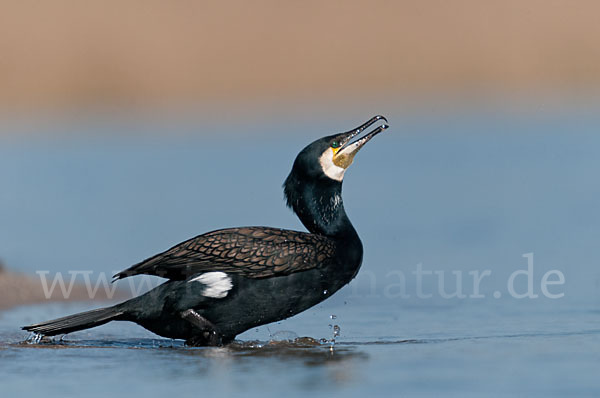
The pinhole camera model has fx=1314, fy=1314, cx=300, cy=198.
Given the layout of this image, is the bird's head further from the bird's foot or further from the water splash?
the water splash

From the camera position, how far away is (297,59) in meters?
24.2

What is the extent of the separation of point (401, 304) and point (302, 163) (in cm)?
157

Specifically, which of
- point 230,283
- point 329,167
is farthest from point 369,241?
point 230,283

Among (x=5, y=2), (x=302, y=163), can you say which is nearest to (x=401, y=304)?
(x=302, y=163)

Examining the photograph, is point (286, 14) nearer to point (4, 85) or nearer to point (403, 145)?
point (4, 85)

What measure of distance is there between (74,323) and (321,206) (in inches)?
61.6

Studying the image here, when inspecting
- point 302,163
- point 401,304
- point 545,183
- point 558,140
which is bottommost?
point 401,304

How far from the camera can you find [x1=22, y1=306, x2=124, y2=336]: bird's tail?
7.29 m

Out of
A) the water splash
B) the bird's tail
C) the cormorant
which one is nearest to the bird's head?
the cormorant

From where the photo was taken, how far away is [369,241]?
11.0 metres

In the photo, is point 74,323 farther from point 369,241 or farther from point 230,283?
point 369,241

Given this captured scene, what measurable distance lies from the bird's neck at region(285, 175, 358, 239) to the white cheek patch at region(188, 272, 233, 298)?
0.75m

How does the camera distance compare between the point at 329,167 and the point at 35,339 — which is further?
the point at 329,167

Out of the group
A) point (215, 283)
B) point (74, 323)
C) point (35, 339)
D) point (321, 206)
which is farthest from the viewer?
point (321, 206)
